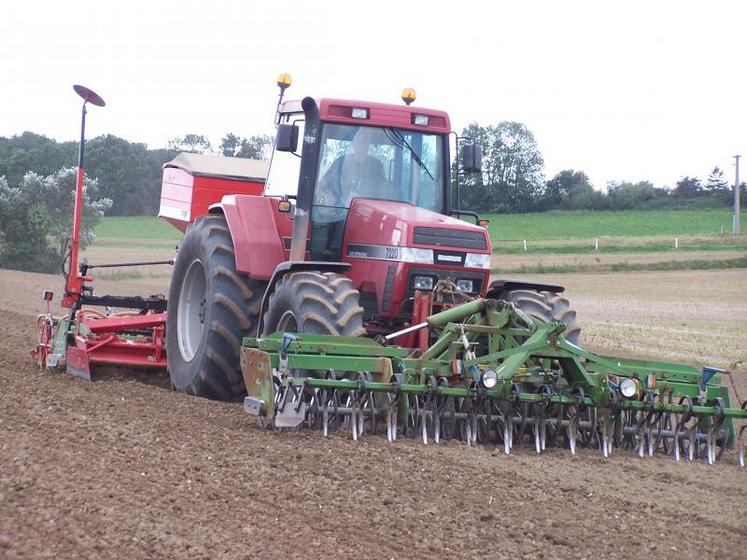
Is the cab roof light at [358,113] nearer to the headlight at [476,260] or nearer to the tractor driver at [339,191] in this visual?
the tractor driver at [339,191]

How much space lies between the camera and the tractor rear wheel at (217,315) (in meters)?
8.57

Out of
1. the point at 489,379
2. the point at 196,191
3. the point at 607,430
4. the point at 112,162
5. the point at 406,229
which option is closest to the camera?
the point at 489,379

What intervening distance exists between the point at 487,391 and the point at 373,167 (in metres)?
2.49

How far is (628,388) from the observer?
277 inches

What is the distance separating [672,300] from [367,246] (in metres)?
18.6

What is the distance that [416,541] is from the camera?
15.4 feet

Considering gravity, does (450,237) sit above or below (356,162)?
below

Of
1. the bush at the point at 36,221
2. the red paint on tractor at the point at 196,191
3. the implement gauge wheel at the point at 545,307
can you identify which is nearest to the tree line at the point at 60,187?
the bush at the point at 36,221

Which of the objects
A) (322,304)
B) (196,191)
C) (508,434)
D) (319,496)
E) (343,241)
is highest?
(196,191)

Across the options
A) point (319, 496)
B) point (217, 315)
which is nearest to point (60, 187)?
point (217, 315)

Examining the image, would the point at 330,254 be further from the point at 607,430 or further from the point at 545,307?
the point at 607,430

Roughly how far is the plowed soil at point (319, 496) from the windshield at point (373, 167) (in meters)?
2.03

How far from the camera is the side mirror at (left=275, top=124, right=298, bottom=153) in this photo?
807cm

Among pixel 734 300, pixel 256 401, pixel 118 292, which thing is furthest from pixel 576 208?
pixel 256 401
